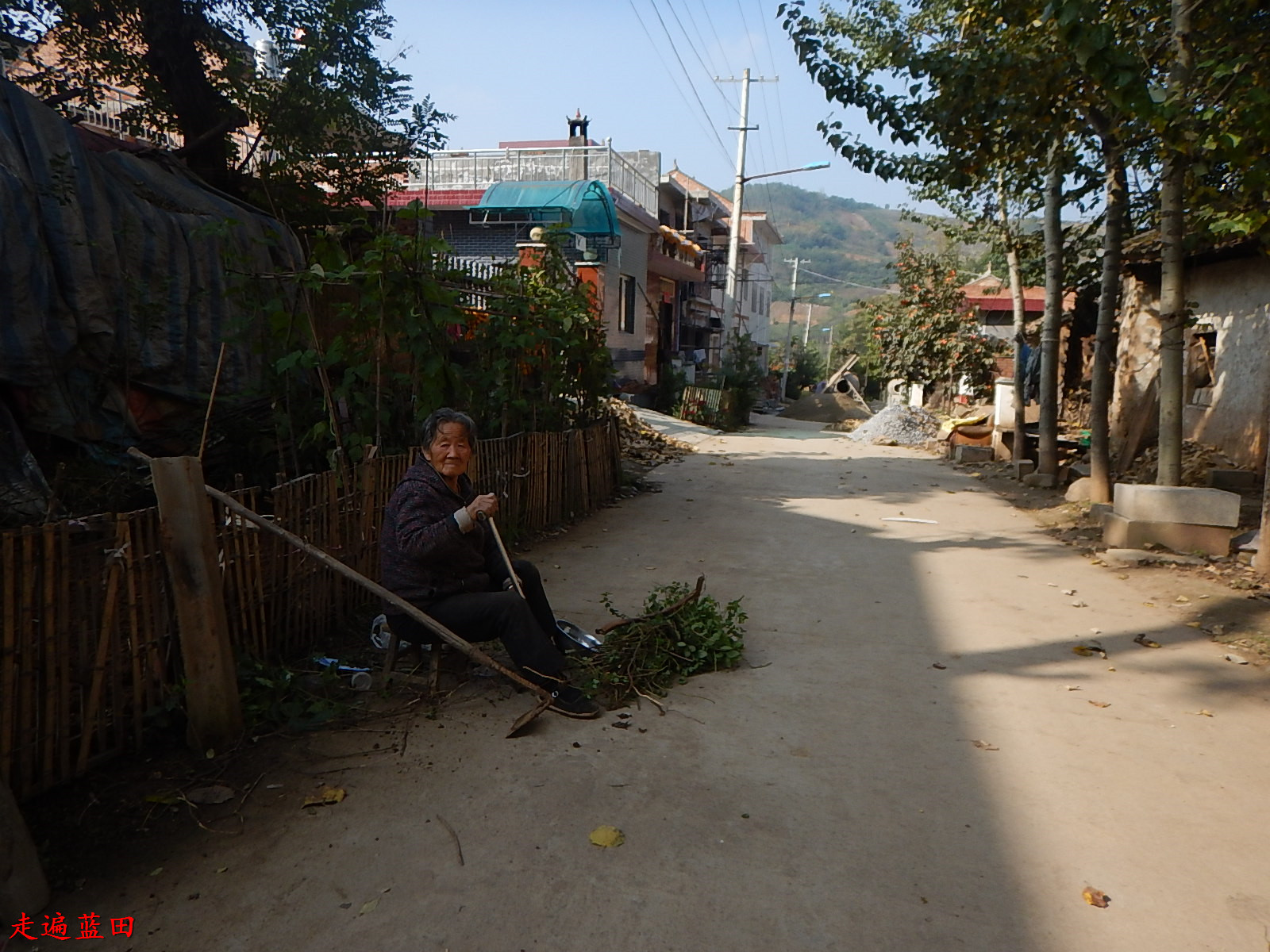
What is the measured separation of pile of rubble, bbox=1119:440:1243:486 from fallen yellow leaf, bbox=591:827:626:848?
9.96 meters

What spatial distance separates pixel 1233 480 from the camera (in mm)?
10789

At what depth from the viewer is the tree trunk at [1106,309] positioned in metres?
9.60

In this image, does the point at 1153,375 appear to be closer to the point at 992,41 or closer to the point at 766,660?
the point at 992,41

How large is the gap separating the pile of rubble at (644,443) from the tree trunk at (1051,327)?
19.2 ft

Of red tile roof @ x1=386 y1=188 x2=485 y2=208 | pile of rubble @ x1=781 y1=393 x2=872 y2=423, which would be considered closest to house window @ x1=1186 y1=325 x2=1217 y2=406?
red tile roof @ x1=386 y1=188 x2=485 y2=208

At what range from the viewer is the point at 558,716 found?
416 cm

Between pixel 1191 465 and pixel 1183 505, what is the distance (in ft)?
14.7

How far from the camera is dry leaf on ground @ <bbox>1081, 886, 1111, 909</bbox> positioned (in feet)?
9.37

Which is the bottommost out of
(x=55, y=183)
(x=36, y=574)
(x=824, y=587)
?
(x=824, y=587)

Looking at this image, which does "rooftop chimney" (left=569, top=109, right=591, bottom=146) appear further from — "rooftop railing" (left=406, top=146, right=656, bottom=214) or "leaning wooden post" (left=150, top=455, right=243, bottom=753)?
"leaning wooden post" (left=150, top=455, right=243, bottom=753)

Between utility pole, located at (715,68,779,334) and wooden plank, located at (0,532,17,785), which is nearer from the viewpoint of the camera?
wooden plank, located at (0,532,17,785)

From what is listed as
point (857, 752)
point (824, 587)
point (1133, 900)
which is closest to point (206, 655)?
point (857, 752)

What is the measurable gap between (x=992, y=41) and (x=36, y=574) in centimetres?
955

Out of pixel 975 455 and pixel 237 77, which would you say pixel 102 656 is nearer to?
pixel 237 77
